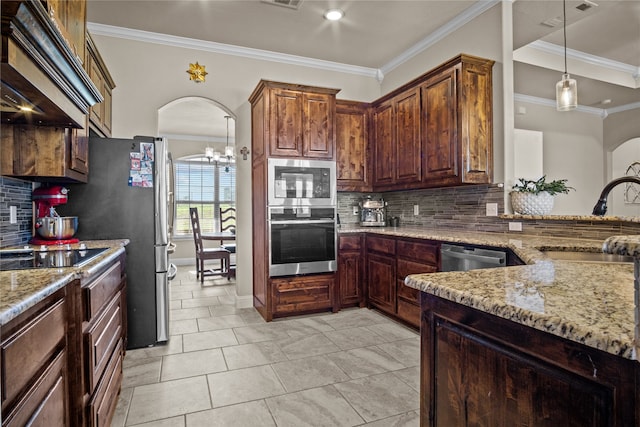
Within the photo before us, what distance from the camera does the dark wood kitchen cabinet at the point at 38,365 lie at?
0.86 metres

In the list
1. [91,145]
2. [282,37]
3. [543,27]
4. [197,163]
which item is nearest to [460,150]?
[543,27]

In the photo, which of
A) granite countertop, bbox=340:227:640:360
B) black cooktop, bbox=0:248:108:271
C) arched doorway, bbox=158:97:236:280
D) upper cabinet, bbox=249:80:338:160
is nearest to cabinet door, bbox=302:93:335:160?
upper cabinet, bbox=249:80:338:160

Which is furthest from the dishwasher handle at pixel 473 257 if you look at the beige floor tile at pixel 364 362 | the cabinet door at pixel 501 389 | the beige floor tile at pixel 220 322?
the beige floor tile at pixel 220 322

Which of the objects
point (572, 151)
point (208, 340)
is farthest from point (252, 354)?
point (572, 151)

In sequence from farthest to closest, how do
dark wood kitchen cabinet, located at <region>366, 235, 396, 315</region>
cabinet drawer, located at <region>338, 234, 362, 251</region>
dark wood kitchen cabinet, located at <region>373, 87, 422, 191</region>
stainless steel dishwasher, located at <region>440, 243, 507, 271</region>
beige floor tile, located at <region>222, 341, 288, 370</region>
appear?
cabinet drawer, located at <region>338, 234, 362, 251</region> < dark wood kitchen cabinet, located at <region>373, 87, 422, 191</region> < dark wood kitchen cabinet, located at <region>366, 235, 396, 315</region> < beige floor tile, located at <region>222, 341, 288, 370</region> < stainless steel dishwasher, located at <region>440, 243, 507, 271</region>

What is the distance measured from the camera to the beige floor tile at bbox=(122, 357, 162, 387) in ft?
7.65

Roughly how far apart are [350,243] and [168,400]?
7.61ft

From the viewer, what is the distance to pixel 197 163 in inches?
317

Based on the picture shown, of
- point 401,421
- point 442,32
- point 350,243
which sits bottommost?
point 401,421

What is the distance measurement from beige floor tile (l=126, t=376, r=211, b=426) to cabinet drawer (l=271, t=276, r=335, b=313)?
1.30 metres

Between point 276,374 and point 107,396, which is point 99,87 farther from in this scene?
point 276,374

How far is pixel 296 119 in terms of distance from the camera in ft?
12.2

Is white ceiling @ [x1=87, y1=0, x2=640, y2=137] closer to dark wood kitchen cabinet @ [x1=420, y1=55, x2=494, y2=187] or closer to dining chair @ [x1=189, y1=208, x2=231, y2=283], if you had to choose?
dark wood kitchen cabinet @ [x1=420, y1=55, x2=494, y2=187]

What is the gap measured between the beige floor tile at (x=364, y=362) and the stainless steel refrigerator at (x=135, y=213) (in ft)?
4.92
